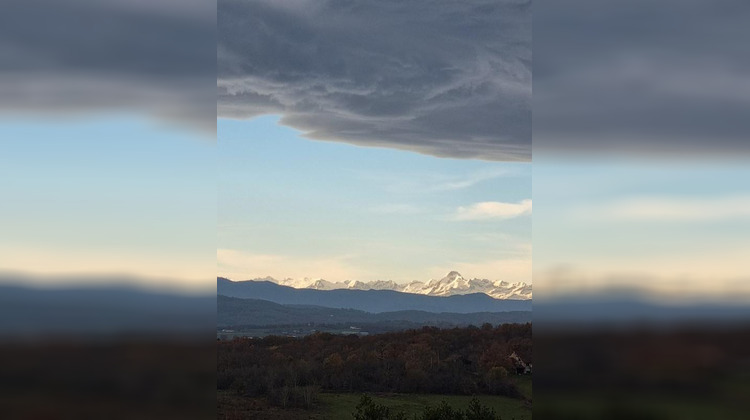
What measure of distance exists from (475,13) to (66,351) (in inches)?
281

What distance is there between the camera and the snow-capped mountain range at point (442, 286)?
9500 mm

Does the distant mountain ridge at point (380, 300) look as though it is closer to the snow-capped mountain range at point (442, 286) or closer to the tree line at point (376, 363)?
the snow-capped mountain range at point (442, 286)

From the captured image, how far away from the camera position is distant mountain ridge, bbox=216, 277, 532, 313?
374 inches

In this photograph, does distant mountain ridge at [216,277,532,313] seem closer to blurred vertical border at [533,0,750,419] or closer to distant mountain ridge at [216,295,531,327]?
distant mountain ridge at [216,295,531,327]

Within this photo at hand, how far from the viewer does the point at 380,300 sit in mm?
9672

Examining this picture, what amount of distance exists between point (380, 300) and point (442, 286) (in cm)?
84

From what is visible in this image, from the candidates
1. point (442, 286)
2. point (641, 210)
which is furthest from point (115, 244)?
point (442, 286)

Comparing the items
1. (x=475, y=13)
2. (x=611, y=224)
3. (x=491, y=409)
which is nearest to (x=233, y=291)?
(x=491, y=409)

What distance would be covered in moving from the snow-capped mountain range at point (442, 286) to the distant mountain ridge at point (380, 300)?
2.1 inches

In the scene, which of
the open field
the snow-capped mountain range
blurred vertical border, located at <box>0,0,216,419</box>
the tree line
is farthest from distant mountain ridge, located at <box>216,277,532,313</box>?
blurred vertical border, located at <box>0,0,216,419</box>

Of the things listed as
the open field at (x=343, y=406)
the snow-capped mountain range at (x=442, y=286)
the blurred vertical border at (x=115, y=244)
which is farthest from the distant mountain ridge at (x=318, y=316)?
the blurred vertical border at (x=115, y=244)

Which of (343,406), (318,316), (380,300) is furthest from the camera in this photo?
(318,316)

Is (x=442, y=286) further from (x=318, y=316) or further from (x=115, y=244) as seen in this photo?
(x=115, y=244)

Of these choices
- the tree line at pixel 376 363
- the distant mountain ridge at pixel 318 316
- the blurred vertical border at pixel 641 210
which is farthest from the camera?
the tree line at pixel 376 363
